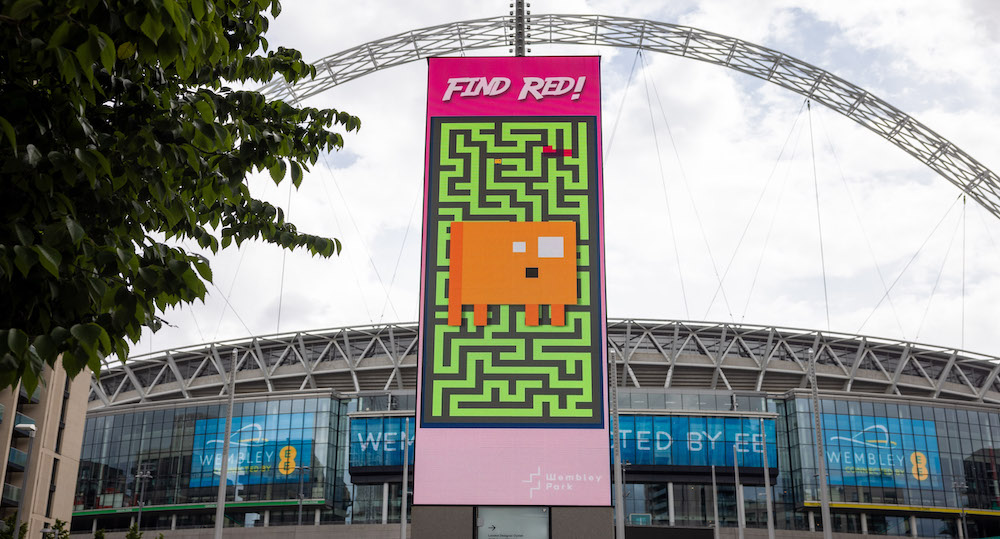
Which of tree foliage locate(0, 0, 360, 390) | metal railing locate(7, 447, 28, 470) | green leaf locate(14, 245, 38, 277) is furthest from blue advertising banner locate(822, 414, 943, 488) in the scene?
green leaf locate(14, 245, 38, 277)

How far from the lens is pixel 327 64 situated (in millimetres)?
63500

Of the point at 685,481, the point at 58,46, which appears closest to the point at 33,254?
the point at 58,46

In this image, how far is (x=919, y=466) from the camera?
87.9 meters

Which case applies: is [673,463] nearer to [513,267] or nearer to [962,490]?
[962,490]

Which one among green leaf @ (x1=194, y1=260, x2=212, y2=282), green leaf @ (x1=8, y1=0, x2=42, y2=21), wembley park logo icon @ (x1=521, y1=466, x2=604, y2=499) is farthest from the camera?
wembley park logo icon @ (x1=521, y1=466, x2=604, y2=499)

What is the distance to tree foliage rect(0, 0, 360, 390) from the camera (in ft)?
23.1

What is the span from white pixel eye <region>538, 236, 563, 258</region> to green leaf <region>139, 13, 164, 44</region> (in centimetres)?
2208

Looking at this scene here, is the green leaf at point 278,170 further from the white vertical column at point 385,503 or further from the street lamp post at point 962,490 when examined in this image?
the street lamp post at point 962,490

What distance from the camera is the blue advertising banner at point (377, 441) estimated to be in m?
90.1

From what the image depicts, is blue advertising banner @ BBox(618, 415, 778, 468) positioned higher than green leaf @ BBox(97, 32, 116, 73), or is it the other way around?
blue advertising banner @ BBox(618, 415, 778, 468)

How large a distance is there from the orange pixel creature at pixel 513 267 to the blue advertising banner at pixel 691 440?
61.1 meters

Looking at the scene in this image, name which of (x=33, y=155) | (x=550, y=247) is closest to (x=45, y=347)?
(x=33, y=155)

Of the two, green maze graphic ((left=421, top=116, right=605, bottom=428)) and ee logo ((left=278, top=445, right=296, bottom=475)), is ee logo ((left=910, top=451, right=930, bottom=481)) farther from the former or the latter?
green maze graphic ((left=421, top=116, right=605, bottom=428))

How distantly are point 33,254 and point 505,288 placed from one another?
21845 millimetres
